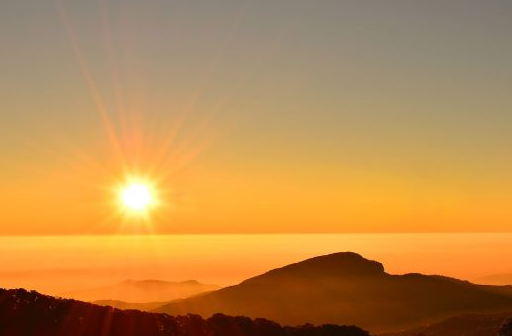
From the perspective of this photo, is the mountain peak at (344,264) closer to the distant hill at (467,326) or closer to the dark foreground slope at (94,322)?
the distant hill at (467,326)

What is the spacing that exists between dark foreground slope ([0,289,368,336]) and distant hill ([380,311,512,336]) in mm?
34548

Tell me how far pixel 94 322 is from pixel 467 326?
60.4 meters

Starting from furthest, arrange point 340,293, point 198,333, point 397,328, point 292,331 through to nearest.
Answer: point 340,293, point 397,328, point 292,331, point 198,333

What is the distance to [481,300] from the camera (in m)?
121

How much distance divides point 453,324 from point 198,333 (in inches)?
2082

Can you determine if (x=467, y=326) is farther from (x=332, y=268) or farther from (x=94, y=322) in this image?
(x=332, y=268)

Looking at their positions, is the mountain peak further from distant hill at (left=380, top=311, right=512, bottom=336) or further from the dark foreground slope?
the dark foreground slope

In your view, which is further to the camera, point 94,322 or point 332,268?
point 332,268

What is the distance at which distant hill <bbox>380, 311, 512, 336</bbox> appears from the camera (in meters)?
79.3

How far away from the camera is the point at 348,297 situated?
448 feet

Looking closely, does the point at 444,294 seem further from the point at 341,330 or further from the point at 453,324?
the point at 341,330

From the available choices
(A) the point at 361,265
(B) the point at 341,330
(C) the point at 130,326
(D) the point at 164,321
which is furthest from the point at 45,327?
(A) the point at 361,265

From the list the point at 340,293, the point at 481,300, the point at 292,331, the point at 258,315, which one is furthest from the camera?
the point at 340,293

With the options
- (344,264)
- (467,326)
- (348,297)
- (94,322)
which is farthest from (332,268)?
(94,322)
